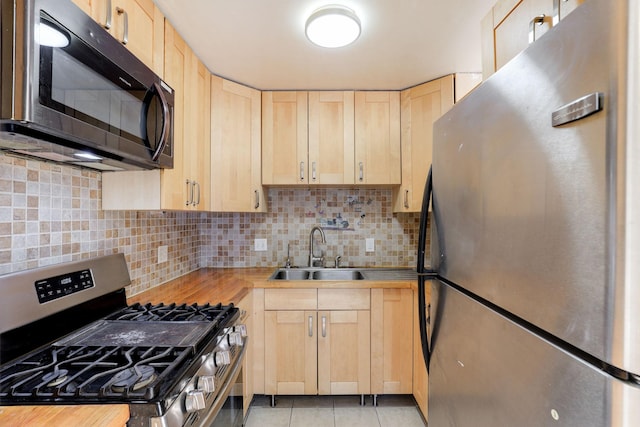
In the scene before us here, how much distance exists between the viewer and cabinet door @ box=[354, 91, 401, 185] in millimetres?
2277

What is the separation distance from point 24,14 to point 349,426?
89.1 inches

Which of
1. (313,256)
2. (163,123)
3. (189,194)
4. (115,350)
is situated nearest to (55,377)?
(115,350)

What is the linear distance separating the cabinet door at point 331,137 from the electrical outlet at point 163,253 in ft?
3.54

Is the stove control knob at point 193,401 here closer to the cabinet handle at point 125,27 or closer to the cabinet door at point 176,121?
the cabinet door at point 176,121

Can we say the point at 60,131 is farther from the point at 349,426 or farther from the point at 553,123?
the point at 349,426

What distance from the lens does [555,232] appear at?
1.88 feet

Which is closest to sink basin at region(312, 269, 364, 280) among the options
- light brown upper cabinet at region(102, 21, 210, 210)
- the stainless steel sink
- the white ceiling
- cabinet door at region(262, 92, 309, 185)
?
the stainless steel sink

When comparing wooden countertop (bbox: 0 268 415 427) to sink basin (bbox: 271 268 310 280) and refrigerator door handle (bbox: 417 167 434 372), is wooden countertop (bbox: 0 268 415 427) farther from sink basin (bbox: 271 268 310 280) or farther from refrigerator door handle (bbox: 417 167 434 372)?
refrigerator door handle (bbox: 417 167 434 372)

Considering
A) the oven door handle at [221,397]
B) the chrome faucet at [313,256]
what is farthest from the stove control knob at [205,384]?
the chrome faucet at [313,256]

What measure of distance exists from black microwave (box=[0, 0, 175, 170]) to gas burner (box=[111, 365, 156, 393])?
2.06 ft

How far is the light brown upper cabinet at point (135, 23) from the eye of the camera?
1014 mm

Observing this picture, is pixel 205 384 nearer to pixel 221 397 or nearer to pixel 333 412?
pixel 221 397

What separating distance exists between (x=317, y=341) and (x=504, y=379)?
58.2 inches

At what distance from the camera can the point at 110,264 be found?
4.61ft
